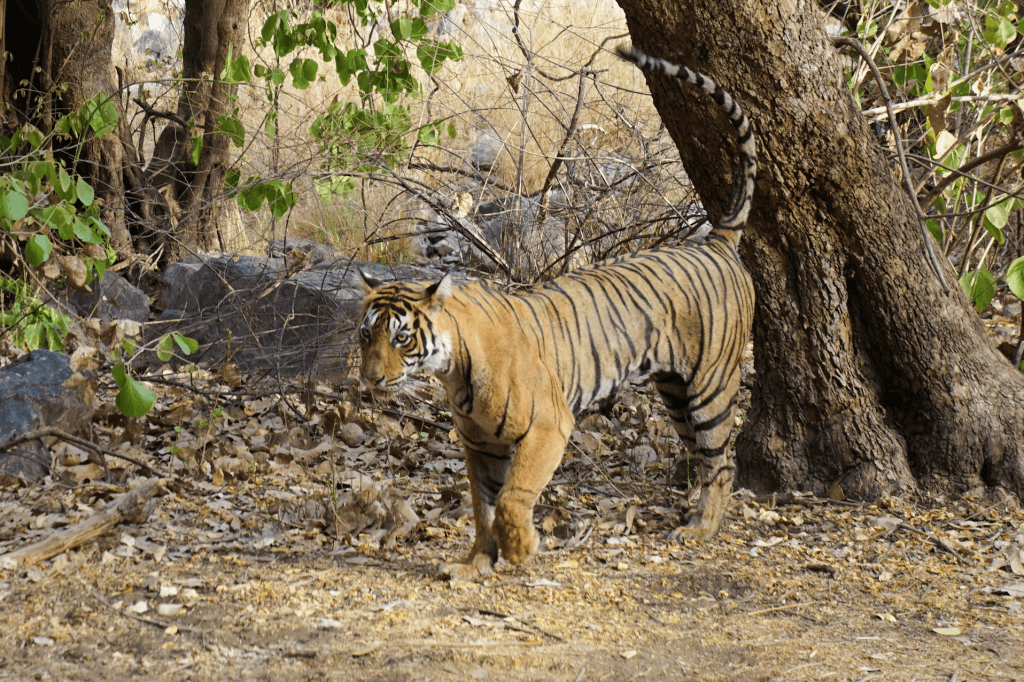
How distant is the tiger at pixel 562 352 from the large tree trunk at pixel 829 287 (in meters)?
0.18

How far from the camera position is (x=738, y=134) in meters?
3.88

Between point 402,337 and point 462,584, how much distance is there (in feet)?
3.15

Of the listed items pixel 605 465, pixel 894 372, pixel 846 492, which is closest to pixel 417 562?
pixel 605 465

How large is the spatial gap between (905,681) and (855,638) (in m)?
0.35

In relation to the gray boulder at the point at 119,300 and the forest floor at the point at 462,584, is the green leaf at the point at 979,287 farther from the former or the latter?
the gray boulder at the point at 119,300

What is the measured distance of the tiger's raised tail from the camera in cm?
366

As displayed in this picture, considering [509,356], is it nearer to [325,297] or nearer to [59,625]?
[59,625]

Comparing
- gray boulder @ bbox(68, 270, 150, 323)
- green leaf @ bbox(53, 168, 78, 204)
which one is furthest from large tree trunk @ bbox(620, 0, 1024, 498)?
gray boulder @ bbox(68, 270, 150, 323)

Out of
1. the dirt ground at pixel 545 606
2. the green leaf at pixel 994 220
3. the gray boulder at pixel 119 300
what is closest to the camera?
the dirt ground at pixel 545 606

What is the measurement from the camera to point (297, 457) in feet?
16.4

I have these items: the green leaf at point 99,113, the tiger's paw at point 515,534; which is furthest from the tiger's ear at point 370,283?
the green leaf at point 99,113

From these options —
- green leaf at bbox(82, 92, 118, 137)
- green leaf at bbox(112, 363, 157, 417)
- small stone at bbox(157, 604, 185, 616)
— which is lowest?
small stone at bbox(157, 604, 185, 616)

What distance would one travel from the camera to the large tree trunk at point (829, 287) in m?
3.88

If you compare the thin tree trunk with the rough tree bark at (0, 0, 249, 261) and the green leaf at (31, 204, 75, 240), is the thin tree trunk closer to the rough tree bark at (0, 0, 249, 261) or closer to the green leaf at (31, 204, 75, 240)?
the rough tree bark at (0, 0, 249, 261)
